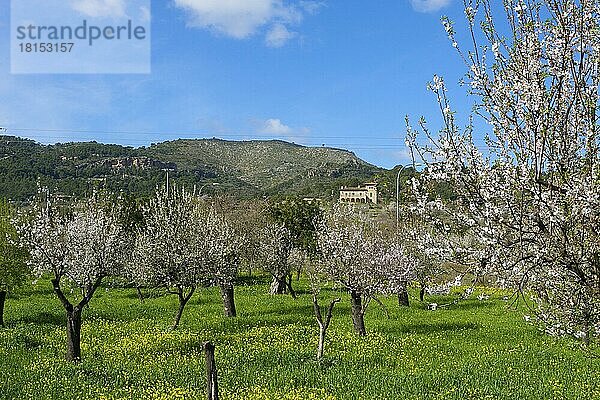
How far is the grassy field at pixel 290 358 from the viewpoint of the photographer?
13.3 m

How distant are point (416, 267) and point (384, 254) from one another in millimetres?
4471

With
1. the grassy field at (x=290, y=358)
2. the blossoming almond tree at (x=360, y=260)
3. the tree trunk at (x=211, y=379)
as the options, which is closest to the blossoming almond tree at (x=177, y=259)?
the grassy field at (x=290, y=358)

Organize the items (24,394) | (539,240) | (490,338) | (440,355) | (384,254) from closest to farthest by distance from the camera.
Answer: (539,240) < (24,394) < (440,355) < (490,338) < (384,254)

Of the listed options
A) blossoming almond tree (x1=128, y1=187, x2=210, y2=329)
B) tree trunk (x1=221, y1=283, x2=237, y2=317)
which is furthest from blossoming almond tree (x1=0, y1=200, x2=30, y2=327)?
tree trunk (x1=221, y1=283, x2=237, y2=317)

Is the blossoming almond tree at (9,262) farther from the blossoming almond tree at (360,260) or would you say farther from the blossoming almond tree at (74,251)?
the blossoming almond tree at (360,260)

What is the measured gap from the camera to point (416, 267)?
1259 inches

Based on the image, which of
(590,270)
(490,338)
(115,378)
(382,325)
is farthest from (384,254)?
(590,270)

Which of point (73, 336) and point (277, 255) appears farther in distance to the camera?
point (277, 255)

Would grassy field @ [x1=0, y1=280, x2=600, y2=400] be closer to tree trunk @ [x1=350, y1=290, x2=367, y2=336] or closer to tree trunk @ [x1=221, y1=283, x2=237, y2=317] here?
tree trunk @ [x1=350, y1=290, x2=367, y2=336]

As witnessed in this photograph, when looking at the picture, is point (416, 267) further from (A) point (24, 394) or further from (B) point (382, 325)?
(A) point (24, 394)

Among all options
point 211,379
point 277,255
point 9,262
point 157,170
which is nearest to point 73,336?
point 211,379

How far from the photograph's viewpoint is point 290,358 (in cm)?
1661

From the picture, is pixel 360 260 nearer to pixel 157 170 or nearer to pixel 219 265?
pixel 219 265

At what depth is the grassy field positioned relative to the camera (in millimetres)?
13344
